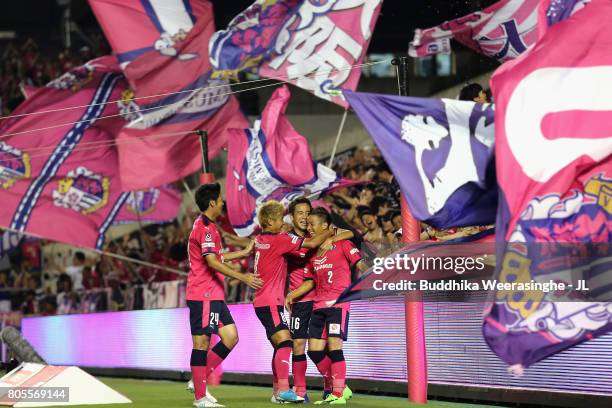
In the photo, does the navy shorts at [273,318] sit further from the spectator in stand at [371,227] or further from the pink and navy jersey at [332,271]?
the spectator in stand at [371,227]

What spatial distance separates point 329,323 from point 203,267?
4.92ft

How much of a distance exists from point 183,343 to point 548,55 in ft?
33.9

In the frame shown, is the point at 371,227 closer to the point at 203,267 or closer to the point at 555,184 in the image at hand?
the point at 203,267

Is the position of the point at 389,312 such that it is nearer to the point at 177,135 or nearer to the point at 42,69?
the point at 177,135

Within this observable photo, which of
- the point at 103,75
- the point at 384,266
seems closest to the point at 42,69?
the point at 103,75

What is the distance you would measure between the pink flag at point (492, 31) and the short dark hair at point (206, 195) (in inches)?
129

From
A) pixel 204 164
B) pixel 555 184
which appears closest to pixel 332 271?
pixel 555 184

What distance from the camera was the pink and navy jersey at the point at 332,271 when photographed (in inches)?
513

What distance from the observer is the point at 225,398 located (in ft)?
46.8

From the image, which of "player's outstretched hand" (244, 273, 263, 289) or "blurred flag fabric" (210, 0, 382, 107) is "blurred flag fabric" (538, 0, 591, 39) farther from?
"blurred flag fabric" (210, 0, 382, 107)

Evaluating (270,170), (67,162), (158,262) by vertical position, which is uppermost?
(67,162)

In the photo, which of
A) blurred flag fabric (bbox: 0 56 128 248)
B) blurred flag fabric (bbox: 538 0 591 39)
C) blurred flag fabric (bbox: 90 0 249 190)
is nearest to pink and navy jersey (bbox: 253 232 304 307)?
blurred flag fabric (bbox: 538 0 591 39)

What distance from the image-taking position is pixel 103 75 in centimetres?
2266

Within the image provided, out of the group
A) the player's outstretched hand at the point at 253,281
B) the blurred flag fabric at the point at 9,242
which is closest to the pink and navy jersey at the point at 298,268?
the player's outstretched hand at the point at 253,281
